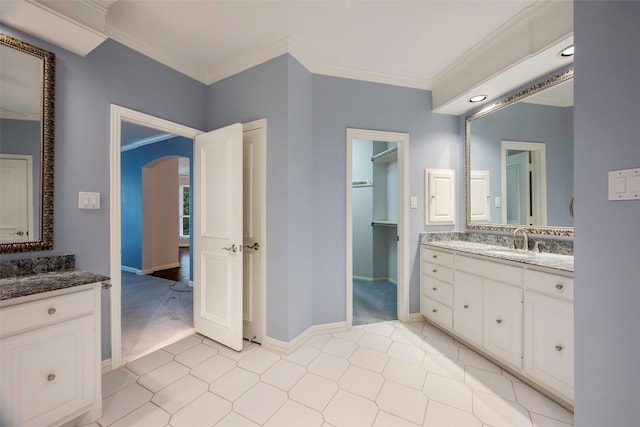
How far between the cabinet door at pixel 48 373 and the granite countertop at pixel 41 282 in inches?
7.4

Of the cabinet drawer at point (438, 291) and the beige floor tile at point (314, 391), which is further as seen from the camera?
the cabinet drawer at point (438, 291)

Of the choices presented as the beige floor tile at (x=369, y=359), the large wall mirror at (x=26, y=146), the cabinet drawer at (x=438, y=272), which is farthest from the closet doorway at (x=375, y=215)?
the large wall mirror at (x=26, y=146)

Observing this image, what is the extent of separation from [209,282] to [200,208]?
0.71m

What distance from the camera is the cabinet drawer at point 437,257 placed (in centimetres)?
233

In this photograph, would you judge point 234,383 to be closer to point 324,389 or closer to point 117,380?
point 324,389

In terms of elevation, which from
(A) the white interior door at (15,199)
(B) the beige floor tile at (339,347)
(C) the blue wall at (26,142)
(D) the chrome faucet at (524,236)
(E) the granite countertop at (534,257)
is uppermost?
(C) the blue wall at (26,142)

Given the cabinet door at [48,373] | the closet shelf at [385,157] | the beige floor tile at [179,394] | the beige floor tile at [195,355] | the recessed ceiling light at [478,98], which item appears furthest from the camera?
the closet shelf at [385,157]

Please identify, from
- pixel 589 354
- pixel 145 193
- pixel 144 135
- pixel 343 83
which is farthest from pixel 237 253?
pixel 145 193

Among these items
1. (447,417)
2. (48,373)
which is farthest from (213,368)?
(447,417)

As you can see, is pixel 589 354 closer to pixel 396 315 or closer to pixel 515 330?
pixel 515 330

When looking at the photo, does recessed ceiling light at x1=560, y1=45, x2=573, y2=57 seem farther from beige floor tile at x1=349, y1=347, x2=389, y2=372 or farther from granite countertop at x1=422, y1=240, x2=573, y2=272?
beige floor tile at x1=349, y1=347, x2=389, y2=372

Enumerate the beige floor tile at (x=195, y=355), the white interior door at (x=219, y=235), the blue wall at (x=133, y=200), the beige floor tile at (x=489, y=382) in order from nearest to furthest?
1. the beige floor tile at (x=489, y=382)
2. the beige floor tile at (x=195, y=355)
3. the white interior door at (x=219, y=235)
4. the blue wall at (x=133, y=200)

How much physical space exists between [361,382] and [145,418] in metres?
1.32

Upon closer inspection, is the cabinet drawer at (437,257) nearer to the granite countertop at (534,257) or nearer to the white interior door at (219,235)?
the granite countertop at (534,257)
